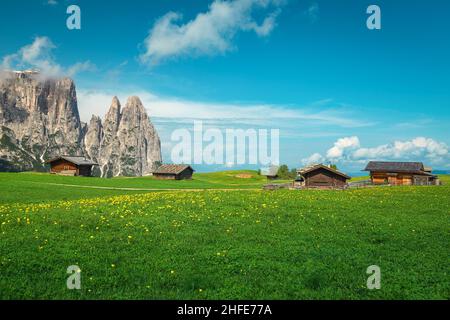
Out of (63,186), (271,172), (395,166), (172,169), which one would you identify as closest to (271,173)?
(271,172)

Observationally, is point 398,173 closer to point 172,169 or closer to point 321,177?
point 321,177

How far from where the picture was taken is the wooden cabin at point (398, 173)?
68.8 meters

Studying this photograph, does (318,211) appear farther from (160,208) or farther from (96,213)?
(96,213)

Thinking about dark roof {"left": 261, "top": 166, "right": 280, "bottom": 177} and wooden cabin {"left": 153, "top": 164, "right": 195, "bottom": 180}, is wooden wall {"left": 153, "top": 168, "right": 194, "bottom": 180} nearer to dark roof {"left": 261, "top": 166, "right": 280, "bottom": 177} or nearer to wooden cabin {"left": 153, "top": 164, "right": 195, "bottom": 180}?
wooden cabin {"left": 153, "top": 164, "right": 195, "bottom": 180}

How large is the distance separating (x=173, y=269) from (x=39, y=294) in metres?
3.81

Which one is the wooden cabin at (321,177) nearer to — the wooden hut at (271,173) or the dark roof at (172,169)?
the dark roof at (172,169)

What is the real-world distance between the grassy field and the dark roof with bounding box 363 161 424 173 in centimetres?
5307

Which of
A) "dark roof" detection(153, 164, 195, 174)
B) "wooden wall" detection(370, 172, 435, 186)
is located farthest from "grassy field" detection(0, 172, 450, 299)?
"dark roof" detection(153, 164, 195, 174)

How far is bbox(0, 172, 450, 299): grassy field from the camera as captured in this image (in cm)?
970

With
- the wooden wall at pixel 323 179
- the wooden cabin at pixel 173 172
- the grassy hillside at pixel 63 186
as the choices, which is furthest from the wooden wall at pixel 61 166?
the wooden wall at pixel 323 179

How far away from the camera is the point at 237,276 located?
1072cm

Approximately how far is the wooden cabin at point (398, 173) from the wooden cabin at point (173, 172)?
5221cm

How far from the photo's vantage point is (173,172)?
101 meters
